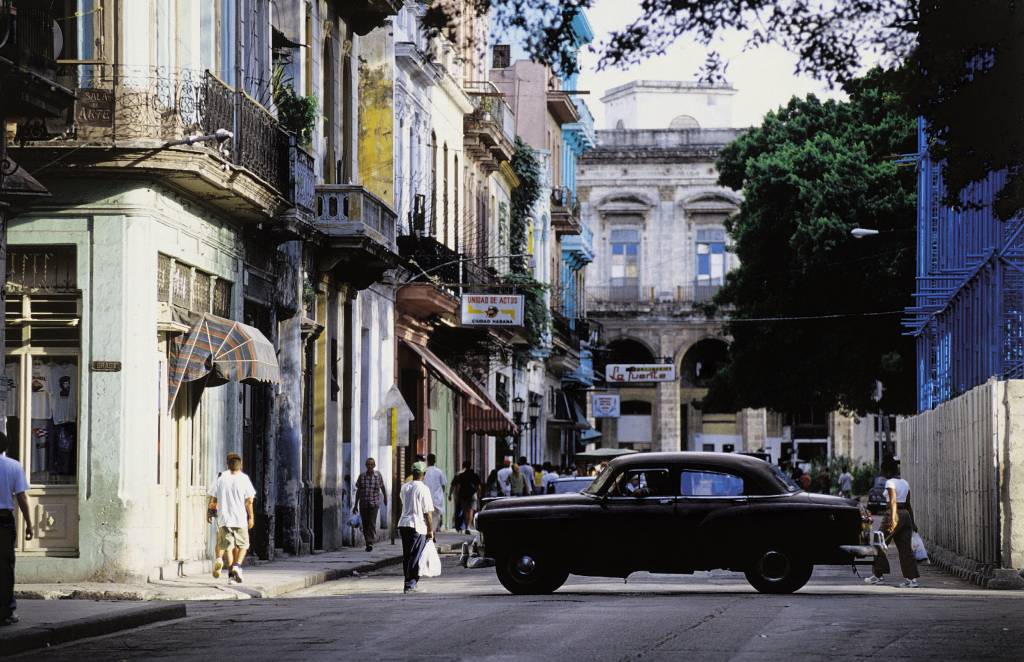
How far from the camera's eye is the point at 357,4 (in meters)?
36.3

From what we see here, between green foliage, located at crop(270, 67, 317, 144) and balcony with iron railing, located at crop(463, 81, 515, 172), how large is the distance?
16.9 metres

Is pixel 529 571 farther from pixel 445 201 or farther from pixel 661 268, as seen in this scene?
pixel 661 268

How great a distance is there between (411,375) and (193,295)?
1766 cm

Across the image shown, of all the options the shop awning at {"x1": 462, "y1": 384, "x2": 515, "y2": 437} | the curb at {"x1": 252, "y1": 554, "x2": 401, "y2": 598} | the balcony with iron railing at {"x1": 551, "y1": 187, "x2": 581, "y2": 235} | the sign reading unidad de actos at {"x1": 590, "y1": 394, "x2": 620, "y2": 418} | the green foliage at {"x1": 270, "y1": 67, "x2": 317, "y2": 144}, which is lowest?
the curb at {"x1": 252, "y1": 554, "x2": 401, "y2": 598}

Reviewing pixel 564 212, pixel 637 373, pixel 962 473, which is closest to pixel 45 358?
pixel 962 473

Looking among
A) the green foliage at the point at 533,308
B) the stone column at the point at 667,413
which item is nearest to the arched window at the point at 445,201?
the green foliage at the point at 533,308

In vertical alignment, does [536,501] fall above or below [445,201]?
below

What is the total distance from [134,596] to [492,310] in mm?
21405

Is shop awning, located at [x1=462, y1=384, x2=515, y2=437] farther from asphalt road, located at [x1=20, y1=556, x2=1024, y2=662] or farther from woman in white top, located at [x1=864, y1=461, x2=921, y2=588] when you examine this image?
asphalt road, located at [x1=20, y1=556, x2=1024, y2=662]

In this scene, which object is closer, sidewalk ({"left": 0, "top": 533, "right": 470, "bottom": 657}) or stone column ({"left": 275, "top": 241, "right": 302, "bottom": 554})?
sidewalk ({"left": 0, "top": 533, "right": 470, "bottom": 657})

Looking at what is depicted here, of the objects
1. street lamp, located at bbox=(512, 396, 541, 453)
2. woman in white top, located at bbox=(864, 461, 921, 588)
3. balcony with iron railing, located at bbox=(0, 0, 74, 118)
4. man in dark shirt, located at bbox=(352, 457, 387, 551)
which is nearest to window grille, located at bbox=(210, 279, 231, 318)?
man in dark shirt, located at bbox=(352, 457, 387, 551)

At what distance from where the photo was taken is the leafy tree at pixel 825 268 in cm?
5747

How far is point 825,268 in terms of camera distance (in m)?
58.2

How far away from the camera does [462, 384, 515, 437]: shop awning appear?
49.7 m
